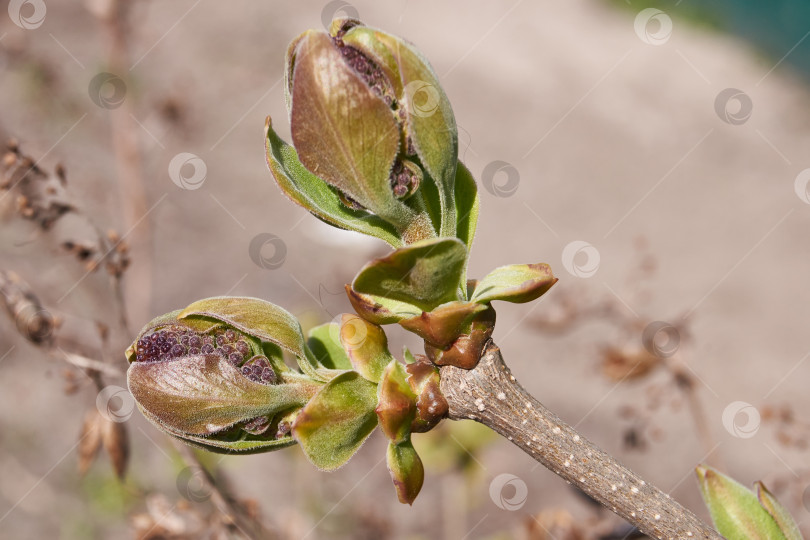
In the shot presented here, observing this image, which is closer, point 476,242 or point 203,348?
point 203,348

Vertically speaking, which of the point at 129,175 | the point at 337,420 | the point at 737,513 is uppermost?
the point at 737,513

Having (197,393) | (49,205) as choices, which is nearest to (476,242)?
(49,205)

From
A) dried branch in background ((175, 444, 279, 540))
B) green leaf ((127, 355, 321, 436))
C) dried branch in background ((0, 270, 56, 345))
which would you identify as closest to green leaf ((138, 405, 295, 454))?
green leaf ((127, 355, 321, 436))

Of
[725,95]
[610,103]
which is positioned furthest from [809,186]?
[610,103]

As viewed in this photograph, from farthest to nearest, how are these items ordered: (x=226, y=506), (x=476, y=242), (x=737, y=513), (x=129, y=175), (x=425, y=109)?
(x=476, y=242) < (x=129, y=175) < (x=226, y=506) < (x=737, y=513) < (x=425, y=109)

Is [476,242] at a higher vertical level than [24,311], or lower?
higher

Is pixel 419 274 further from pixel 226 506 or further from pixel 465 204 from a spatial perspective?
pixel 226 506
